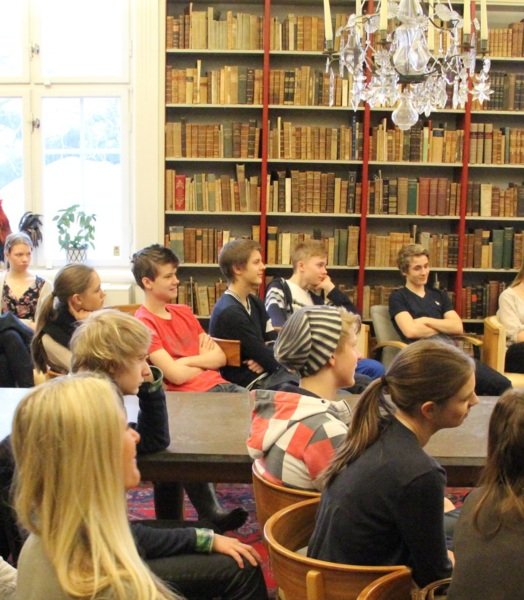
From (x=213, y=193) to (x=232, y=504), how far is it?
281 cm

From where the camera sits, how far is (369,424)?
184 centimetres

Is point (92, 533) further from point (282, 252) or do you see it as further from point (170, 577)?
point (282, 252)

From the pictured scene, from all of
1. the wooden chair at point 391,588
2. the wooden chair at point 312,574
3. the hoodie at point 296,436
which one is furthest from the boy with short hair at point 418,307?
the wooden chair at point 391,588

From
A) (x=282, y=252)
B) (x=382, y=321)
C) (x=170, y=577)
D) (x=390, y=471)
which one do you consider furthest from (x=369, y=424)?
(x=282, y=252)

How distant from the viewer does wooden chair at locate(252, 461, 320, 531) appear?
203 centimetres

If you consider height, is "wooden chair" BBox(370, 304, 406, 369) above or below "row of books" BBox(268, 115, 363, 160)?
below

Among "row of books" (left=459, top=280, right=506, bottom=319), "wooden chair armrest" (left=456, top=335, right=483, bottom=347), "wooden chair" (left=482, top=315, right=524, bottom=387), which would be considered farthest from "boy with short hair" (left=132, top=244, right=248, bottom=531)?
"row of books" (left=459, top=280, right=506, bottom=319)

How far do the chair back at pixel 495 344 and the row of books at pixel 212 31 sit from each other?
2.53m

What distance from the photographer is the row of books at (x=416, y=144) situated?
5.84 metres

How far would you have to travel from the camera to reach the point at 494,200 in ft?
19.5

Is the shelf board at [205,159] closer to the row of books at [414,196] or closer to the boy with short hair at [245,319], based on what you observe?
the row of books at [414,196]

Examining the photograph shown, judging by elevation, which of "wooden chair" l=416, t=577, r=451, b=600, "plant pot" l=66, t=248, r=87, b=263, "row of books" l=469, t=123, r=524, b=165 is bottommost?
"wooden chair" l=416, t=577, r=451, b=600

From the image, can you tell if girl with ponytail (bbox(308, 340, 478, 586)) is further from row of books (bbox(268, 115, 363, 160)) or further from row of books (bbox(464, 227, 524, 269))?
row of books (bbox(464, 227, 524, 269))

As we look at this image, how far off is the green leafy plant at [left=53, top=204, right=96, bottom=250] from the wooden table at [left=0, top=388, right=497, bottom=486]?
3.46 m
